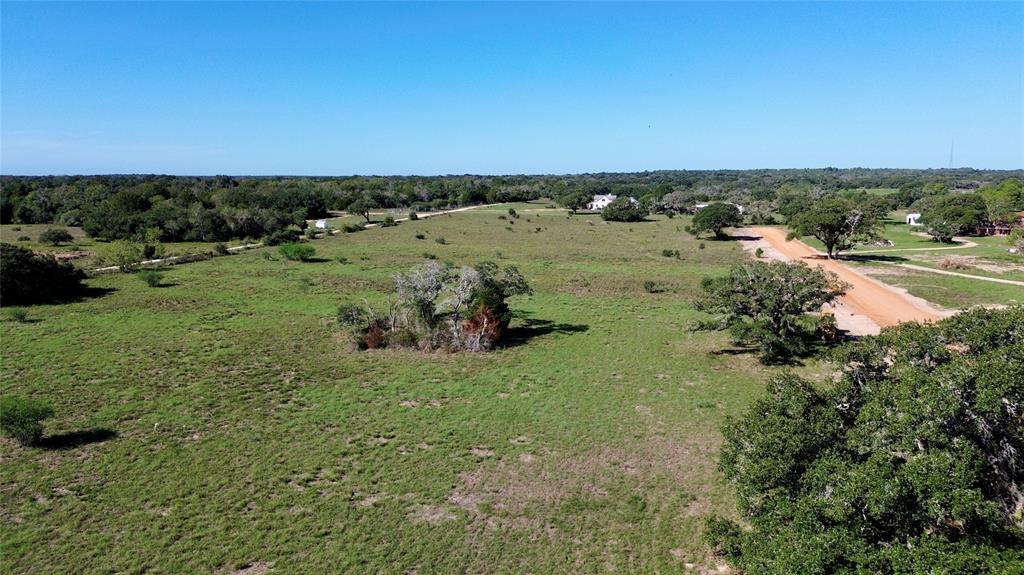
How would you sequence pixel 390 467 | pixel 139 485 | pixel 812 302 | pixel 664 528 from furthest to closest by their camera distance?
1. pixel 812 302
2. pixel 390 467
3. pixel 139 485
4. pixel 664 528

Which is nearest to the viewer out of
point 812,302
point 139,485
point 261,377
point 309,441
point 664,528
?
point 664,528

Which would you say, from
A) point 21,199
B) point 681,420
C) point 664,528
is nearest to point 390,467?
point 664,528

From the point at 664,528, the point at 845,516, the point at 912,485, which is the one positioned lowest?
the point at 664,528

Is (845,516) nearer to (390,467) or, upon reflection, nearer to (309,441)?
(390,467)

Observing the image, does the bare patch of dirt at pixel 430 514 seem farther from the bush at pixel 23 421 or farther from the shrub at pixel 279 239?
the shrub at pixel 279 239

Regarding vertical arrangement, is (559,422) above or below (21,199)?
below

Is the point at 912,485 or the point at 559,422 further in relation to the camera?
the point at 559,422

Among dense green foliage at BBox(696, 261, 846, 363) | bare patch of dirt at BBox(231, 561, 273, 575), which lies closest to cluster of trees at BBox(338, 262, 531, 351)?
dense green foliage at BBox(696, 261, 846, 363)
